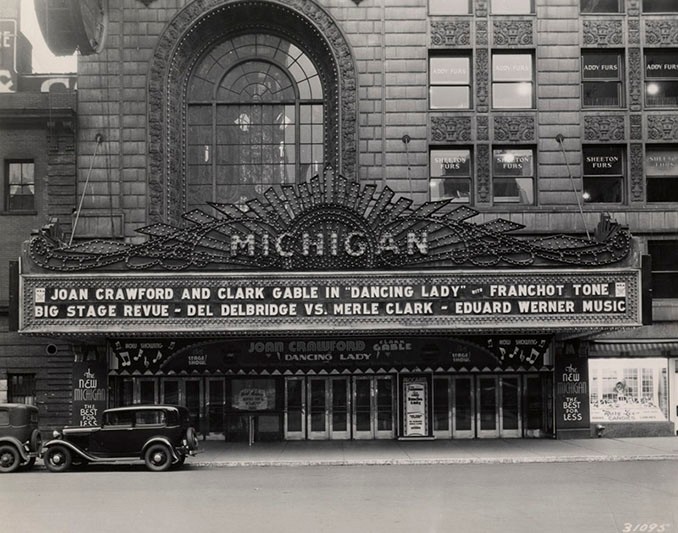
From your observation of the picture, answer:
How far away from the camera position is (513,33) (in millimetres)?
28734

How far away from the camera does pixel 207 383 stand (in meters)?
27.8

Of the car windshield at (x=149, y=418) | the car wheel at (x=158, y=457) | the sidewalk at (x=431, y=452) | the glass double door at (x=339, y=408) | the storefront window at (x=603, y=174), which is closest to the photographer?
the car wheel at (x=158, y=457)

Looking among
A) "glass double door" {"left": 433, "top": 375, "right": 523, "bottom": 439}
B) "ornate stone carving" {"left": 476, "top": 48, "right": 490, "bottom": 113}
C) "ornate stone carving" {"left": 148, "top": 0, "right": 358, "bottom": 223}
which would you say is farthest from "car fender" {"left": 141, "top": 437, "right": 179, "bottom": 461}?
"ornate stone carving" {"left": 476, "top": 48, "right": 490, "bottom": 113}

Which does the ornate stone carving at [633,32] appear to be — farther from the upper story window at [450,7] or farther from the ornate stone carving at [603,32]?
the upper story window at [450,7]

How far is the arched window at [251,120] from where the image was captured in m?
29.9

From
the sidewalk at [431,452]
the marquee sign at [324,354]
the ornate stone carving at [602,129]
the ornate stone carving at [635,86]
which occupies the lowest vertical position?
the sidewalk at [431,452]

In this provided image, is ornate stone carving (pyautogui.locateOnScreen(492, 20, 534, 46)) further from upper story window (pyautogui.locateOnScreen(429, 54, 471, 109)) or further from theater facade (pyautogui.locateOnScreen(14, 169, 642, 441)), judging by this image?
theater facade (pyautogui.locateOnScreen(14, 169, 642, 441))

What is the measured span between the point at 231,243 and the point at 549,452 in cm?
1087

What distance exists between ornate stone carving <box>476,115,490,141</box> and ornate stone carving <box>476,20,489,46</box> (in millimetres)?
2558

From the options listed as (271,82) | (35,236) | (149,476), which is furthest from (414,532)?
(271,82)

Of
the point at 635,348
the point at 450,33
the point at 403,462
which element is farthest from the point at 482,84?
the point at 403,462

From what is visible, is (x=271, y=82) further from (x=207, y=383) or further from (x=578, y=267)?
(x=578, y=267)

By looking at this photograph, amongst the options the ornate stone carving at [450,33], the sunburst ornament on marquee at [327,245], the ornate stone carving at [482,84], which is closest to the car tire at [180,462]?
the sunburst ornament on marquee at [327,245]

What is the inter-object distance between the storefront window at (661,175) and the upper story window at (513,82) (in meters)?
4.64
